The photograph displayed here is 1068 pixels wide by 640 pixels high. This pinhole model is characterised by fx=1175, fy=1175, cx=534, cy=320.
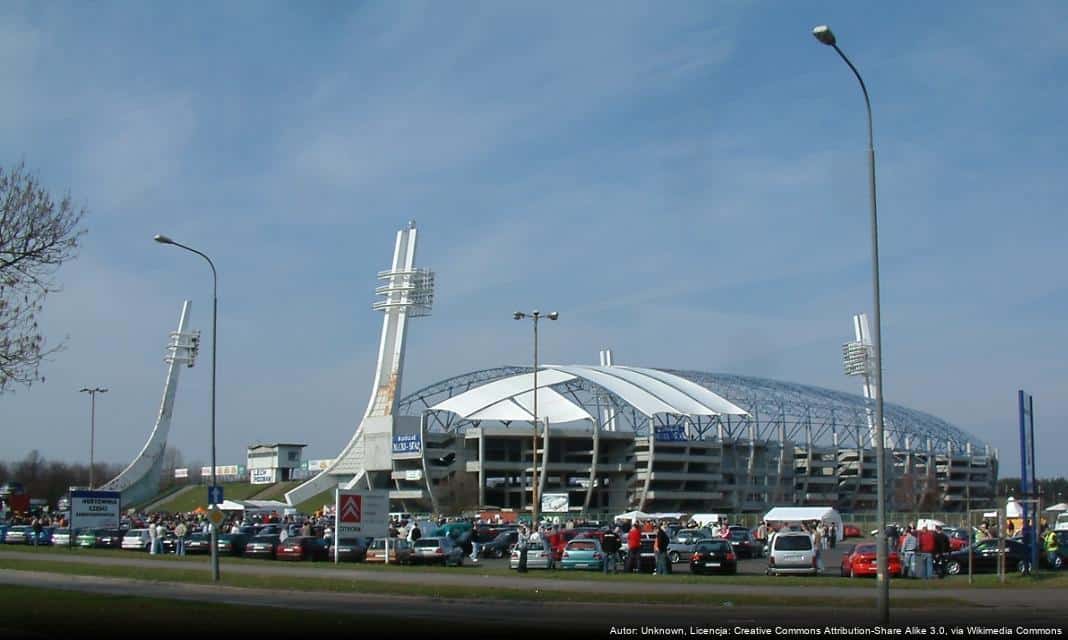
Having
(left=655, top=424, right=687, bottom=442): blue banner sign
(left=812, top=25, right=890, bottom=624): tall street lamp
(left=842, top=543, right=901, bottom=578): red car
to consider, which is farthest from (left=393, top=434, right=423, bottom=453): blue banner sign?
(left=812, top=25, right=890, bottom=624): tall street lamp

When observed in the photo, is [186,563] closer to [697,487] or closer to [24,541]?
[24,541]

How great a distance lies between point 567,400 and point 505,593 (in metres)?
96.1

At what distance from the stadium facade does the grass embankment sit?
93.5 m

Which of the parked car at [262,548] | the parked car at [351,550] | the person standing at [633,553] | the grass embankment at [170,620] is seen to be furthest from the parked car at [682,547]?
the grass embankment at [170,620]

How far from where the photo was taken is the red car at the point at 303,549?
49.4 metres

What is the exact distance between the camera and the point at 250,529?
60.4 metres

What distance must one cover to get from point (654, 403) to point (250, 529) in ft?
225

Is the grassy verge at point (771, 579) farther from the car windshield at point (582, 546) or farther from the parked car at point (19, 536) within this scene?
the parked car at point (19, 536)

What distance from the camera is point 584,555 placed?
41812mm

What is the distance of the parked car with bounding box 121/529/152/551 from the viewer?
187 feet

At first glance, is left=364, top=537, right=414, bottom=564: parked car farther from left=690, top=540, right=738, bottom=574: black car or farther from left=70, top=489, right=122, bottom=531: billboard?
left=70, top=489, right=122, bottom=531: billboard

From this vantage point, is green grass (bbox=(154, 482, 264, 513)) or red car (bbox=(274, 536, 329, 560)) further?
green grass (bbox=(154, 482, 264, 513))

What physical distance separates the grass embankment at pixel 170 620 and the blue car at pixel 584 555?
18147 mm

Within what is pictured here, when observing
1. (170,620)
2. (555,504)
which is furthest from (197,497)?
(170,620)
